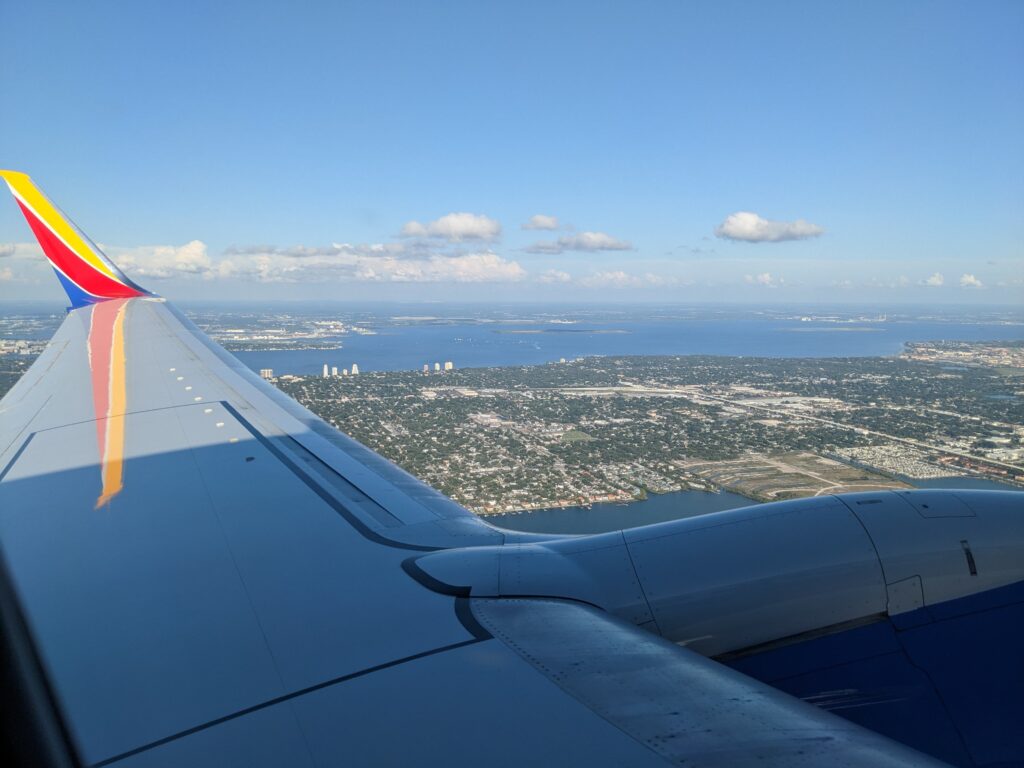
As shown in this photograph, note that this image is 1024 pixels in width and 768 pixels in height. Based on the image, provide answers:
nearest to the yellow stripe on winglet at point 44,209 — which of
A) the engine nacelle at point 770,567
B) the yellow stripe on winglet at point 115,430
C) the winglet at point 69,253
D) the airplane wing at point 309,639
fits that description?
the winglet at point 69,253

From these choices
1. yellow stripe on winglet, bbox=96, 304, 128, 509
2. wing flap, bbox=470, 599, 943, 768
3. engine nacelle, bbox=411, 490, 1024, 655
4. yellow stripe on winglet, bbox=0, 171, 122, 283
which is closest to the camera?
wing flap, bbox=470, 599, 943, 768

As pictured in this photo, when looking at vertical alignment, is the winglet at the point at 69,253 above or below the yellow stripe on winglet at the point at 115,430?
above

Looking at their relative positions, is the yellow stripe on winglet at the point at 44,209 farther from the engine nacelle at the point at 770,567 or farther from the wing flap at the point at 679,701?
the wing flap at the point at 679,701

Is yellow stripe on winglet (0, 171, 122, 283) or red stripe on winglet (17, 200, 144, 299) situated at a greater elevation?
yellow stripe on winglet (0, 171, 122, 283)

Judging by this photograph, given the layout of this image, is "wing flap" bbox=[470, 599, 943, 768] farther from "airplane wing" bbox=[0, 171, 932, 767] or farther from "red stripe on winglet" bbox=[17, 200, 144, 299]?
"red stripe on winglet" bbox=[17, 200, 144, 299]

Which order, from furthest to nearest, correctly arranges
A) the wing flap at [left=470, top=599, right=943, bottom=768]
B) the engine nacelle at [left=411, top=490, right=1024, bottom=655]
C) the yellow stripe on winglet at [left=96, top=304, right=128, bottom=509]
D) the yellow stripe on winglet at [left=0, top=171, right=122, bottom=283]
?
1. the yellow stripe on winglet at [left=0, top=171, right=122, bottom=283]
2. the yellow stripe on winglet at [left=96, top=304, right=128, bottom=509]
3. the engine nacelle at [left=411, top=490, right=1024, bottom=655]
4. the wing flap at [left=470, top=599, right=943, bottom=768]

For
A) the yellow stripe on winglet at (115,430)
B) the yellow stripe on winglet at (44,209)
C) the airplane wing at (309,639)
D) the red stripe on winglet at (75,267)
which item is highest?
the yellow stripe on winglet at (44,209)

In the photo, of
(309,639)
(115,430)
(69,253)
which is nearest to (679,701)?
(309,639)

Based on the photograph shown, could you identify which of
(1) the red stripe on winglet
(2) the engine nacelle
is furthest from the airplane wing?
(1) the red stripe on winglet
